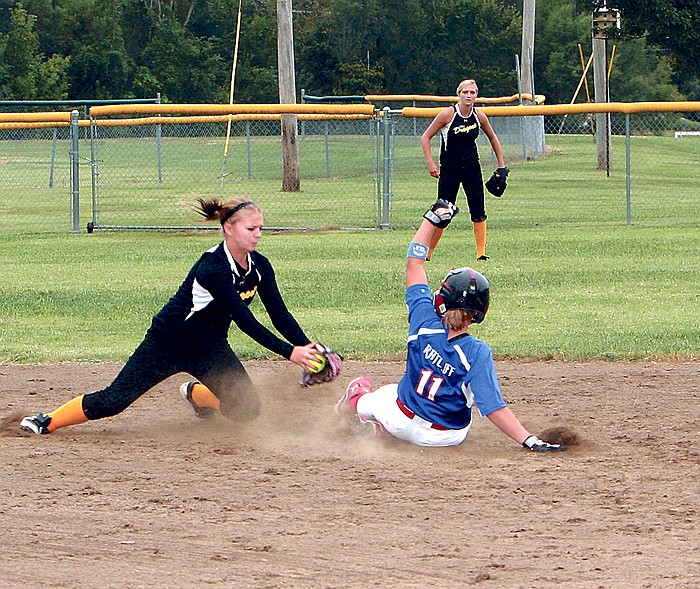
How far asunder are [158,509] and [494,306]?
5958 mm

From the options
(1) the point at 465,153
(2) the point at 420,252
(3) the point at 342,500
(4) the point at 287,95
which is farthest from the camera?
(4) the point at 287,95

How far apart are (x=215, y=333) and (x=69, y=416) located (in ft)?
2.86

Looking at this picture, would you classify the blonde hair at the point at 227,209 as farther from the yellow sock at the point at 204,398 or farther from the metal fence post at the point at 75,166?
the metal fence post at the point at 75,166

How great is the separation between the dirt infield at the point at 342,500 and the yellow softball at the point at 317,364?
1.41 feet

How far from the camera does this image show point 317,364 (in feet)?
18.6

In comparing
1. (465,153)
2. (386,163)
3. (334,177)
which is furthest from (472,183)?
(334,177)

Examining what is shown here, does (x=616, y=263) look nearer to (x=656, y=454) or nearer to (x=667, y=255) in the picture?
(x=667, y=255)

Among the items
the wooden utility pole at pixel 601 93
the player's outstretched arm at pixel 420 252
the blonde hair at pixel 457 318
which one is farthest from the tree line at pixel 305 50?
the blonde hair at pixel 457 318

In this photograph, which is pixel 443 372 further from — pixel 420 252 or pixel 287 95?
pixel 287 95

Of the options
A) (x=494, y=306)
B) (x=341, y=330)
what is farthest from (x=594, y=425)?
(x=494, y=306)

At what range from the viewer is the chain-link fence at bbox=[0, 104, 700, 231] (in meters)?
18.2

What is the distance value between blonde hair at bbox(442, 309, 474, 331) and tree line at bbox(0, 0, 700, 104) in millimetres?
46315

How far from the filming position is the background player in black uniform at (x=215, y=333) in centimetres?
572

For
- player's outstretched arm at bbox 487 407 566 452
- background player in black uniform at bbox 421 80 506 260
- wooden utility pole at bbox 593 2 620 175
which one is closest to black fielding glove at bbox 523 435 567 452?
player's outstretched arm at bbox 487 407 566 452
